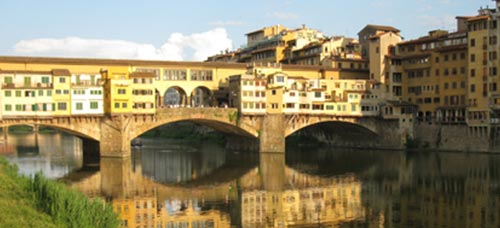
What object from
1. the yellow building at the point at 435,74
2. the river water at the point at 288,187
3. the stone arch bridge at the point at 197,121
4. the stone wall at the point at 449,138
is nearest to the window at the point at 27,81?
the stone arch bridge at the point at 197,121

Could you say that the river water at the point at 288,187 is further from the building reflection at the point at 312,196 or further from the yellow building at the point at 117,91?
the yellow building at the point at 117,91

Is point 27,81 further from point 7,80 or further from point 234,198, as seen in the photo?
point 234,198

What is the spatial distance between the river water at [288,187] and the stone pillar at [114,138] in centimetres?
170

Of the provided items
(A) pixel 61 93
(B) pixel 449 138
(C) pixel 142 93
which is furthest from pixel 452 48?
(A) pixel 61 93

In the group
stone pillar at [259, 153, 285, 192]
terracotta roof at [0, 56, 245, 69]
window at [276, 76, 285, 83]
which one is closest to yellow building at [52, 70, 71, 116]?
terracotta roof at [0, 56, 245, 69]

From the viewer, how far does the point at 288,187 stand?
141ft

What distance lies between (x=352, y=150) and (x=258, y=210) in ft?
140

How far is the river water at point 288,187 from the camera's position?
31.8m

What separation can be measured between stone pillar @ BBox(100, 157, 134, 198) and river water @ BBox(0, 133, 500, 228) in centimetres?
8

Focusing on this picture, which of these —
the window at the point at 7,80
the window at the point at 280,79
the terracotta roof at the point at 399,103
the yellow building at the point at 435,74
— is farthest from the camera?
the terracotta roof at the point at 399,103

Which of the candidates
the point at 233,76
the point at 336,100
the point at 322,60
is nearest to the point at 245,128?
the point at 233,76

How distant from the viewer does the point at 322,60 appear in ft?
271

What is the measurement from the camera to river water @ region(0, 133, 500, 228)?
31.8 metres

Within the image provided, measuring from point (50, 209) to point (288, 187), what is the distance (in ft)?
69.4
